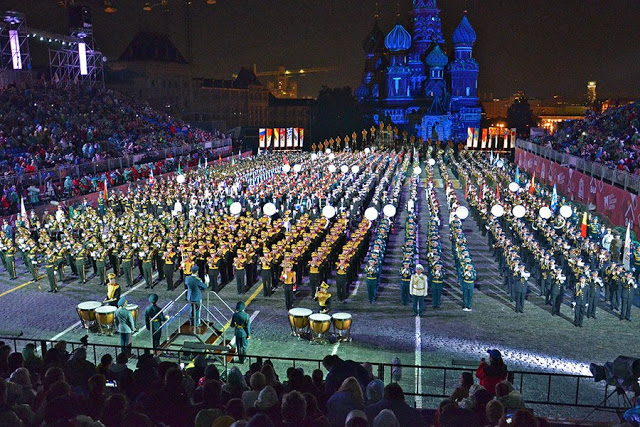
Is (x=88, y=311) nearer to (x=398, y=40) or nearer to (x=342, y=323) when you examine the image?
(x=342, y=323)

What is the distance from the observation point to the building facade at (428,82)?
8756 cm

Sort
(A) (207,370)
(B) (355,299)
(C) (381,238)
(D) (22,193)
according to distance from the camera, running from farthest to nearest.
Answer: (D) (22,193) < (C) (381,238) < (B) (355,299) < (A) (207,370)

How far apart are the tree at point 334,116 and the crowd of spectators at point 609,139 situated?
38.0 meters

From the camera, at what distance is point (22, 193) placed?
27.4 metres

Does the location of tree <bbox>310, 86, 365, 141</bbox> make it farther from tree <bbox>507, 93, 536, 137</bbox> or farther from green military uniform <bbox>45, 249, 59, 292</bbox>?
green military uniform <bbox>45, 249, 59, 292</bbox>

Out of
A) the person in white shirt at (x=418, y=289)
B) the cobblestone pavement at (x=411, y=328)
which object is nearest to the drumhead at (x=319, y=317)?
the cobblestone pavement at (x=411, y=328)

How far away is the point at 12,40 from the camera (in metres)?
43.8

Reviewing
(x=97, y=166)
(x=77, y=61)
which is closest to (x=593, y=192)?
(x=97, y=166)

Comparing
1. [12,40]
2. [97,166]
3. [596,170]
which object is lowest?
[97,166]

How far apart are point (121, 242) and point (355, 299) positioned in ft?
26.4

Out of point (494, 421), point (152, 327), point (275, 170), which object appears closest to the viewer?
point (494, 421)

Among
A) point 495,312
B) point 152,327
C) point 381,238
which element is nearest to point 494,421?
point 152,327

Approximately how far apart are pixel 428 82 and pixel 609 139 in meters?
58.8

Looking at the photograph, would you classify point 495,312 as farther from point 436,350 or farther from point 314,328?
point 314,328
